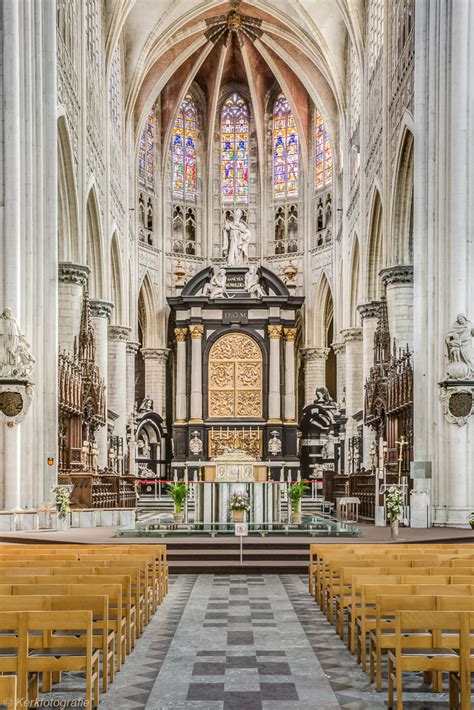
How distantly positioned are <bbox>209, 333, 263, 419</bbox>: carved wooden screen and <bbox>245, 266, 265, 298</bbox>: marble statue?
1800 millimetres

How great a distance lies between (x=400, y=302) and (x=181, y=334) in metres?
13.8

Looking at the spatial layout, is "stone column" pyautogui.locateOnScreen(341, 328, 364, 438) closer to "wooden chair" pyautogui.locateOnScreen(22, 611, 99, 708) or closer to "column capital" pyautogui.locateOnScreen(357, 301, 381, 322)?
"column capital" pyautogui.locateOnScreen(357, 301, 381, 322)

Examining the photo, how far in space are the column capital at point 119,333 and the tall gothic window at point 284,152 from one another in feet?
38.5

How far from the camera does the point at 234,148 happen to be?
4597cm

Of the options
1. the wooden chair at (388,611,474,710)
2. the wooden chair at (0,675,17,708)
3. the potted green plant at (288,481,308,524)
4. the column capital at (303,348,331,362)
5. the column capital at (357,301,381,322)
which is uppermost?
the column capital at (357,301,381,322)

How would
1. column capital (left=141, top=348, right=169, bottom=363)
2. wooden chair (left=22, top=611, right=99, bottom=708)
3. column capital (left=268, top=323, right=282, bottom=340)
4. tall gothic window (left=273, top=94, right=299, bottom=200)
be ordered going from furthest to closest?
1. tall gothic window (left=273, top=94, right=299, bottom=200)
2. column capital (left=141, top=348, right=169, bottom=363)
3. column capital (left=268, top=323, right=282, bottom=340)
4. wooden chair (left=22, top=611, right=99, bottom=708)

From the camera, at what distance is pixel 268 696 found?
677 centimetres

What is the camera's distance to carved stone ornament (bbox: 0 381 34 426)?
18922 millimetres

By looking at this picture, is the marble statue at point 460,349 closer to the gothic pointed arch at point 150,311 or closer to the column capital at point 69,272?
the column capital at point 69,272

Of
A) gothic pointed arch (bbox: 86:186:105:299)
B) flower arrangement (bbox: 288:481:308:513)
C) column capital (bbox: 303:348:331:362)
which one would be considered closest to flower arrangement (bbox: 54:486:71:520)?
flower arrangement (bbox: 288:481:308:513)

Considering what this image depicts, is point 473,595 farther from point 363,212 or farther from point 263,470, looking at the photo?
point 363,212

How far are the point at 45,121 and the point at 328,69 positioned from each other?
66.9 feet

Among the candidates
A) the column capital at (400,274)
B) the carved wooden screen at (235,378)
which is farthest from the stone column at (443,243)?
the carved wooden screen at (235,378)

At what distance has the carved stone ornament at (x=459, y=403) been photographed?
1994 cm
